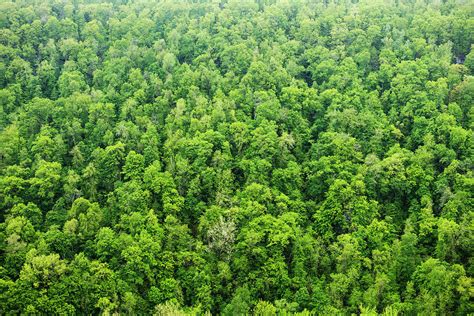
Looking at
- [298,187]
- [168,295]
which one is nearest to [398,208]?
[298,187]

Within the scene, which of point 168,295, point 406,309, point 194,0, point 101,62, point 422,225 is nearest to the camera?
point 406,309

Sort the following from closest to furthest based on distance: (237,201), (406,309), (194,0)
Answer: (406,309) < (237,201) < (194,0)

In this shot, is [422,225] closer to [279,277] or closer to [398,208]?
[398,208]

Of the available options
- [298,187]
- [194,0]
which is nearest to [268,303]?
[298,187]

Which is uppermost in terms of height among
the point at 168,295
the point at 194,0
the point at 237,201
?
the point at 194,0

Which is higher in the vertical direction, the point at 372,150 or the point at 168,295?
the point at 372,150

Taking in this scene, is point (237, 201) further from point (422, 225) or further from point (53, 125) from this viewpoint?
point (53, 125)

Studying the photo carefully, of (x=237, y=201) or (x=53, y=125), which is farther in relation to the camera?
(x=53, y=125)
